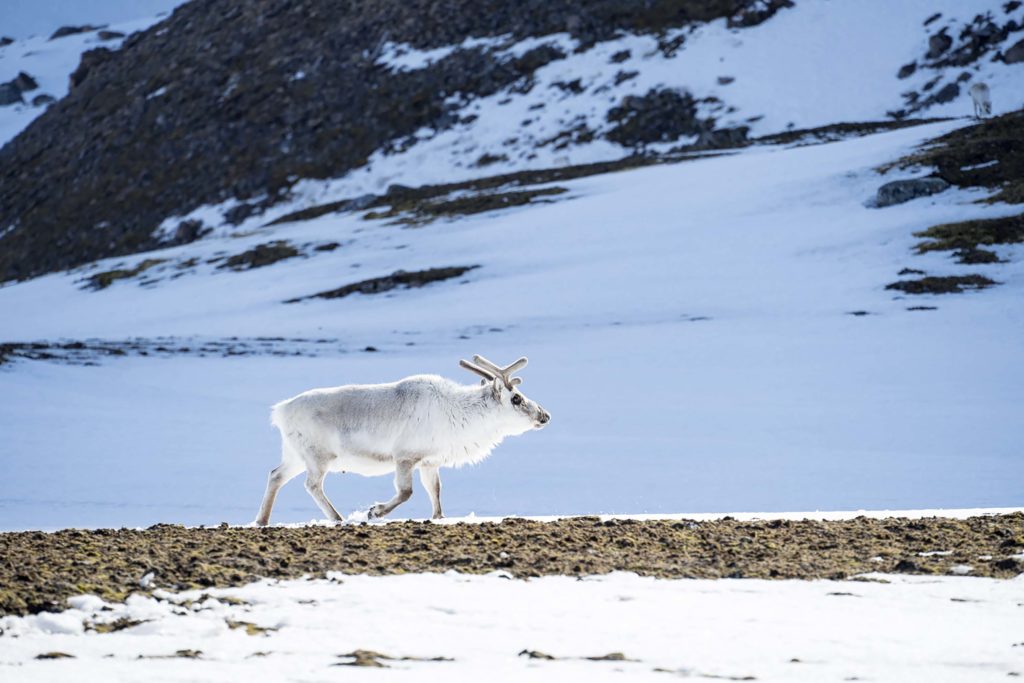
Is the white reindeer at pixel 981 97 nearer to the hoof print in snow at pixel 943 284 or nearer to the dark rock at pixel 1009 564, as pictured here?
the hoof print in snow at pixel 943 284

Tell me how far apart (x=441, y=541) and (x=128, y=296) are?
4163cm

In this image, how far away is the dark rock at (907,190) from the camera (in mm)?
38231

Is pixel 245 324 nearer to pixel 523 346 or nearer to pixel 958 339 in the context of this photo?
pixel 523 346

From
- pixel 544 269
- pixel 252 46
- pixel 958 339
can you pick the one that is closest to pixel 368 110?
pixel 252 46

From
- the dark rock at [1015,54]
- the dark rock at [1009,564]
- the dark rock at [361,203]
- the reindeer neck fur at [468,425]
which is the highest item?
the dark rock at [1015,54]

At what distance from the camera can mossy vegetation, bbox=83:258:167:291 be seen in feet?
172

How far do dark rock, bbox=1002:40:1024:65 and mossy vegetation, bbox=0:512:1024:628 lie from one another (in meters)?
59.6

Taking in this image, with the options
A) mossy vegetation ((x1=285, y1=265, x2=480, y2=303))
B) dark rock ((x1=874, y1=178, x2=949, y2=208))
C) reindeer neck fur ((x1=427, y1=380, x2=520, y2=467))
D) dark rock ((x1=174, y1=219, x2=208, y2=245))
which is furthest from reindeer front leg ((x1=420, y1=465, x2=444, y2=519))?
dark rock ((x1=174, y1=219, x2=208, y2=245))

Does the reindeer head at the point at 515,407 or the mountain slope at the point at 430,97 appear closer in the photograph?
the reindeer head at the point at 515,407

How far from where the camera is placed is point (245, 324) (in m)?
35.9

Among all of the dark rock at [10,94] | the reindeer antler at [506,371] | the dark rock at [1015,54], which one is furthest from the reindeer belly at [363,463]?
the dark rock at [10,94]

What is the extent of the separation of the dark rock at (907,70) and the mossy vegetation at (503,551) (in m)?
62.8

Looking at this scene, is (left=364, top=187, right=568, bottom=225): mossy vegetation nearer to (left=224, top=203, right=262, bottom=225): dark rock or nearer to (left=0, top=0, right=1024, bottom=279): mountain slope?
(left=0, top=0, right=1024, bottom=279): mountain slope

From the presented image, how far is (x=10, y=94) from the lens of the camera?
127312mm
